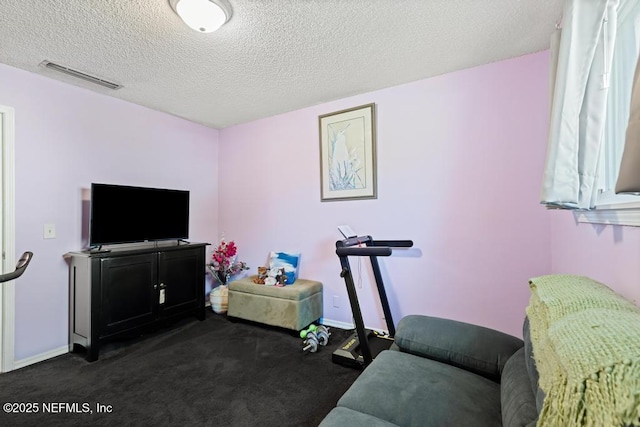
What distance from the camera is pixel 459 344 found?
149 centimetres

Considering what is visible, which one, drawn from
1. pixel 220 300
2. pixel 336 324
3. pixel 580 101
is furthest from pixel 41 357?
pixel 580 101

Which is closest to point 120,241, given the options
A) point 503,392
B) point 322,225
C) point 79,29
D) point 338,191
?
point 79,29

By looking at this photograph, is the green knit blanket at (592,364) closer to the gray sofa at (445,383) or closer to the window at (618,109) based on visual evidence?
the gray sofa at (445,383)

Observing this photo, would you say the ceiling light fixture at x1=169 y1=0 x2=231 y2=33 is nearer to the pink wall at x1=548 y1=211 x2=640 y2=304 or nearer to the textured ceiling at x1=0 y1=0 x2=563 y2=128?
the textured ceiling at x1=0 y1=0 x2=563 y2=128

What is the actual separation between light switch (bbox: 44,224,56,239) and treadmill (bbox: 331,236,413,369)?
2.54 meters

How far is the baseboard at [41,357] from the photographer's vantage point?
7.61 feet

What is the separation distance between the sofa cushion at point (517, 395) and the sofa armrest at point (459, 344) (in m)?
0.12

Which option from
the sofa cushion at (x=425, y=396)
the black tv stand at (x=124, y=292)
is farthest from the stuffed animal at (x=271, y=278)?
the sofa cushion at (x=425, y=396)

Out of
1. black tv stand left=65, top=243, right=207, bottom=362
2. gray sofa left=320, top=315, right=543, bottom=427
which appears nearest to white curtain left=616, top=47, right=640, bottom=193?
gray sofa left=320, top=315, right=543, bottom=427

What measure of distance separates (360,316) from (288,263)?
1356 millimetres

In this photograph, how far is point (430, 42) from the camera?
2096 millimetres

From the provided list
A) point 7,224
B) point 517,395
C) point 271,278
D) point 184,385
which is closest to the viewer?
point 517,395

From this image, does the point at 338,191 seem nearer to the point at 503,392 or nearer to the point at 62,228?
the point at 503,392

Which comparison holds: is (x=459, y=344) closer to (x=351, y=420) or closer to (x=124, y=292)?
(x=351, y=420)
